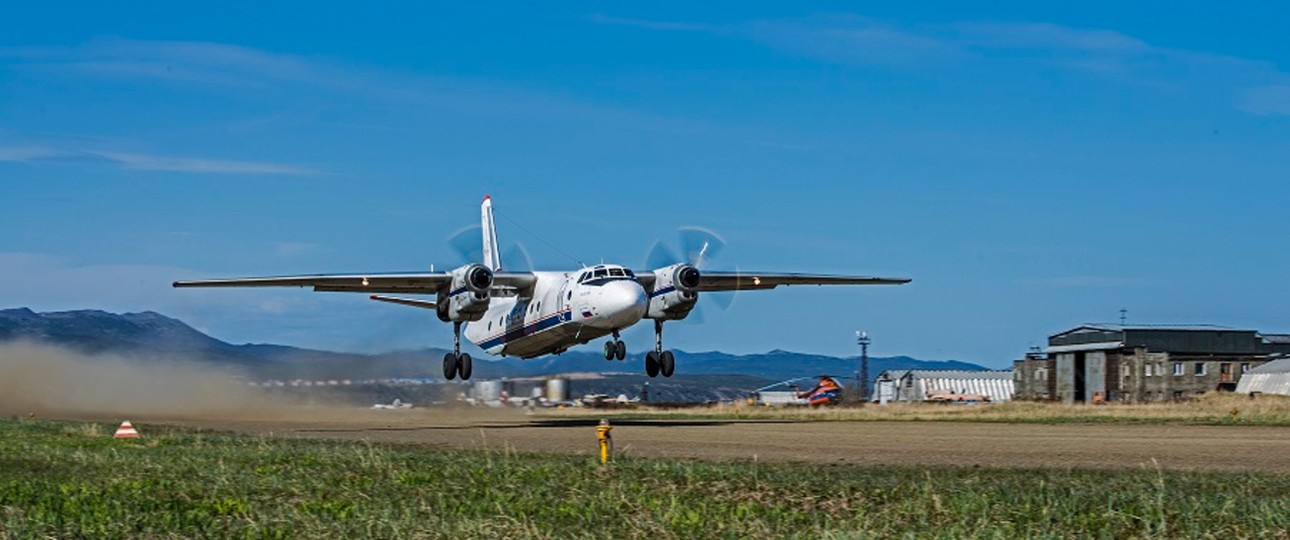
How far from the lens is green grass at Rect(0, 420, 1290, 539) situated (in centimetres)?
1433

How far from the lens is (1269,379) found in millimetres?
88000

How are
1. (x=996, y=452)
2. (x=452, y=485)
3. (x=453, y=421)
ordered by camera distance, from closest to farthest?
1. (x=452, y=485)
2. (x=996, y=452)
3. (x=453, y=421)

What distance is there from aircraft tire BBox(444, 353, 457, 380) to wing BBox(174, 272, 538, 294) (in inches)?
142

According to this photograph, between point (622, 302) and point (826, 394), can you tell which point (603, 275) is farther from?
point (826, 394)

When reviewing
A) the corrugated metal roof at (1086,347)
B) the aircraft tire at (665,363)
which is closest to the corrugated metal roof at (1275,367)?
the corrugated metal roof at (1086,347)

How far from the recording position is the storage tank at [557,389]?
7212 cm

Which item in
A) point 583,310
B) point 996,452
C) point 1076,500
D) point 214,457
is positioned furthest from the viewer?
point 583,310

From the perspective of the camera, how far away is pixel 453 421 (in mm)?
53062

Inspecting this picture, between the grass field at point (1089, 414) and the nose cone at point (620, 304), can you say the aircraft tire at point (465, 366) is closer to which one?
the grass field at point (1089, 414)


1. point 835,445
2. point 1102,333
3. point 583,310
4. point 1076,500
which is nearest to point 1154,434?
point 835,445

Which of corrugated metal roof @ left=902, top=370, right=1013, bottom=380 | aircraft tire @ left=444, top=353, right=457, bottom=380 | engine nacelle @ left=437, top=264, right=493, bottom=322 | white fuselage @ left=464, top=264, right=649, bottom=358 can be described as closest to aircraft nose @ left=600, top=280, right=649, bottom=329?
white fuselage @ left=464, top=264, right=649, bottom=358

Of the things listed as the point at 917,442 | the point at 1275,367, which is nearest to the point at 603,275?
the point at 917,442

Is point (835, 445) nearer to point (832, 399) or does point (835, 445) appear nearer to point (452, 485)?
point (452, 485)

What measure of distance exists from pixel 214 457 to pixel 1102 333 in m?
82.5
